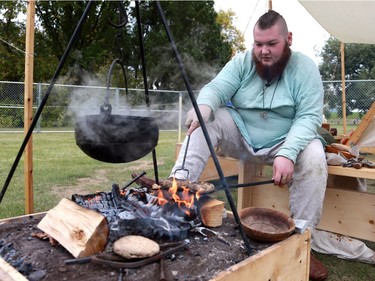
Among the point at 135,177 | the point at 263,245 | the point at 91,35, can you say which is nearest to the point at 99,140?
the point at 135,177

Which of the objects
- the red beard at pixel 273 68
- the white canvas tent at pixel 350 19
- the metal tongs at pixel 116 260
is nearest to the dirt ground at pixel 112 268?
the metal tongs at pixel 116 260

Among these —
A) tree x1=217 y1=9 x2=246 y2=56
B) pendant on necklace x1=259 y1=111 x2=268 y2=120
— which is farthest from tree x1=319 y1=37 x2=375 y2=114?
pendant on necklace x1=259 y1=111 x2=268 y2=120

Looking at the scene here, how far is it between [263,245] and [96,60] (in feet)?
46.4

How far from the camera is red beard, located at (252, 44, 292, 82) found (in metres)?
2.29

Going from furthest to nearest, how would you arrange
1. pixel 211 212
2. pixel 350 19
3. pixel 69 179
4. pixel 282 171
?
pixel 350 19, pixel 69 179, pixel 282 171, pixel 211 212

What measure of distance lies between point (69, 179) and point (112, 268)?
2.98 metres

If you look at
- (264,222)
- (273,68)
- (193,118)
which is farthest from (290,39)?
(264,222)

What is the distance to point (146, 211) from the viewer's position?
173 centimetres

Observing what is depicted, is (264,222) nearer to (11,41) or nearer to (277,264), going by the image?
(277,264)

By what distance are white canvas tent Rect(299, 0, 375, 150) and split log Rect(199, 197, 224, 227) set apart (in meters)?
2.48

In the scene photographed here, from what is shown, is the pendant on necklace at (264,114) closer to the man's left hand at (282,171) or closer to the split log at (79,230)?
the man's left hand at (282,171)

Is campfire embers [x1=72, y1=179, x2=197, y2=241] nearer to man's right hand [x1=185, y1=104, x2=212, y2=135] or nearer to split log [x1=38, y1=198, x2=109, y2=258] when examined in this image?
split log [x1=38, y1=198, x2=109, y2=258]

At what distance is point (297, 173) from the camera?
81.0 inches

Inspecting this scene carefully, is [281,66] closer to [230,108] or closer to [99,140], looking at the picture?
[230,108]
